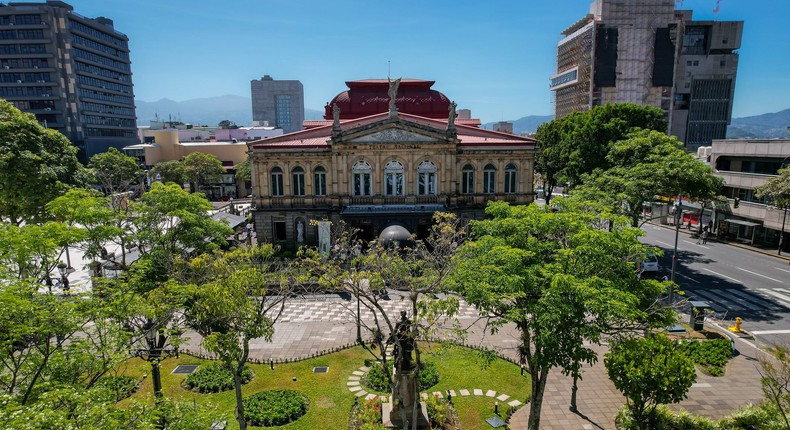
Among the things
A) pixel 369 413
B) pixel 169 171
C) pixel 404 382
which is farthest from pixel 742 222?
pixel 169 171

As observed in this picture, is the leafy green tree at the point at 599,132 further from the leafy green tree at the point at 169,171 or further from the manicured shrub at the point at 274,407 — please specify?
the leafy green tree at the point at 169,171

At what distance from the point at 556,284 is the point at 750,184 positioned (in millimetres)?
50298

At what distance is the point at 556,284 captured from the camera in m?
15.4

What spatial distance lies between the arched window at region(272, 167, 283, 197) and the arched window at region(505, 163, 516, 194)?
78.5 ft

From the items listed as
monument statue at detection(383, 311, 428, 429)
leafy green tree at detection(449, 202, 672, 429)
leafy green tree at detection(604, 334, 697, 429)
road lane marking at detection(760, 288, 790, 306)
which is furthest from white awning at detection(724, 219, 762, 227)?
monument statue at detection(383, 311, 428, 429)

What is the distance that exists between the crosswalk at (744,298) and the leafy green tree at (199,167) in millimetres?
74341

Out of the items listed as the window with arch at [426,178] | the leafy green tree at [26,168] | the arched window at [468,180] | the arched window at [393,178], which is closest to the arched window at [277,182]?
the arched window at [393,178]

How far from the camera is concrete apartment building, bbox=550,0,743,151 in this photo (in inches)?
4203

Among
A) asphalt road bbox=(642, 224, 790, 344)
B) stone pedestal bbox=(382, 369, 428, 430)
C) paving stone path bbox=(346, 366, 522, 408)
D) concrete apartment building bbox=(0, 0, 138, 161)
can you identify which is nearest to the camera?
stone pedestal bbox=(382, 369, 428, 430)

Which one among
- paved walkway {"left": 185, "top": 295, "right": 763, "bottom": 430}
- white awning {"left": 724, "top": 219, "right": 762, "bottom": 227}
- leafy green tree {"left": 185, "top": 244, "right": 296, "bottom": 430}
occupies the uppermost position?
leafy green tree {"left": 185, "top": 244, "right": 296, "bottom": 430}

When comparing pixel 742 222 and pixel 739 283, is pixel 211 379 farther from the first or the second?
pixel 742 222

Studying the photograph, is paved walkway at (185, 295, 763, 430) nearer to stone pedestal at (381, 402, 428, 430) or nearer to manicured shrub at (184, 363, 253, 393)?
manicured shrub at (184, 363, 253, 393)

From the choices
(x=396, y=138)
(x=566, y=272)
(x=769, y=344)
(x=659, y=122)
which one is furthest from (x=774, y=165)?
(x=566, y=272)

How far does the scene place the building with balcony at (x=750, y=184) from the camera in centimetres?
4803
